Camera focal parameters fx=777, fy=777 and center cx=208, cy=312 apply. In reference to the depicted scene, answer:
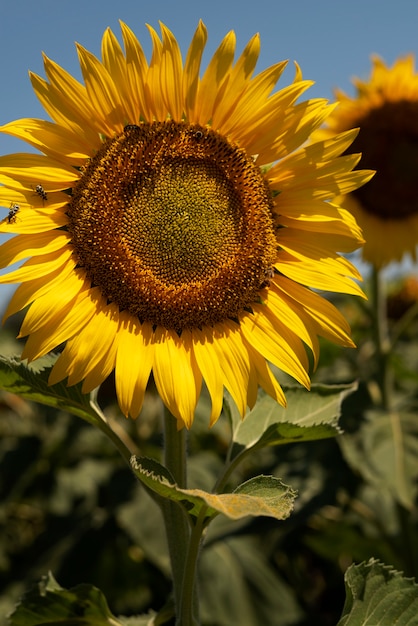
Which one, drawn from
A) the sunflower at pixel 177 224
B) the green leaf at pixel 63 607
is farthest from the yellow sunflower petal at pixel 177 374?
the green leaf at pixel 63 607

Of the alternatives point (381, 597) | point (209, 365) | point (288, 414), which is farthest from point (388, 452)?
point (209, 365)

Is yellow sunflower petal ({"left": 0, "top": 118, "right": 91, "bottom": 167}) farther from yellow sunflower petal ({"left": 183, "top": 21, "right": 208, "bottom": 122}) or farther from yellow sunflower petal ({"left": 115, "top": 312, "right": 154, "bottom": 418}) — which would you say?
yellow sunflower petal ({"left": 115, "top": 312, "right": 154, "bottom": 418})

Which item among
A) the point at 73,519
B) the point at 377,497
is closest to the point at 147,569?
the point at 73,519

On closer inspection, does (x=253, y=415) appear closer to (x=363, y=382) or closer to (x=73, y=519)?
(x=363, y=382)

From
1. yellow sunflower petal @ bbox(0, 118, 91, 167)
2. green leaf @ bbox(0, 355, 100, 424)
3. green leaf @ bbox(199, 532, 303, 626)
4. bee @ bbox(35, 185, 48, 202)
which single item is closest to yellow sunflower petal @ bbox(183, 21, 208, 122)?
yellow sunflower petal @ bbox(0, 118, 91, 167)

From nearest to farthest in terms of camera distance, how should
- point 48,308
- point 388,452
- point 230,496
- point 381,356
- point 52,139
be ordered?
point 230,496 → point 48,308 → point 52,139 → point 388,452 → point 381,356

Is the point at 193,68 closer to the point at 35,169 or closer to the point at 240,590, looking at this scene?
the point at 35,169

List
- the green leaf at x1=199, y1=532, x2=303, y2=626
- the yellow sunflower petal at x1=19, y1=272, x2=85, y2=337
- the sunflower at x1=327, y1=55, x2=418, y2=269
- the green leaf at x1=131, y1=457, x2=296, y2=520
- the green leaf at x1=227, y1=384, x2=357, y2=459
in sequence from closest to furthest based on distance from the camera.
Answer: the green leaf at x1=131, y1=457, x2=296, y2=520 < the yellow sunflower petal at x1=19, y1=272, x2=85, y2=337 < the green leaf at x1=227, y1=384, x2=357, y2=459 < the green leaf at x1=199, y1=532, x2=303, y2=626 < the sunflower at x1=327, y1=55, x2=418, y2=269
